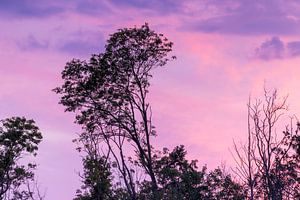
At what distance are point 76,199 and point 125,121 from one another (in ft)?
54.3

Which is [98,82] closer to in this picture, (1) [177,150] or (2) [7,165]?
(2) [7,165]

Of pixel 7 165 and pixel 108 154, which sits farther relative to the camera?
pixel 7 165

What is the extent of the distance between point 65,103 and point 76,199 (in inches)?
650

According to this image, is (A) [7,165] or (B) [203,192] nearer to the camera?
(A) [7,165]

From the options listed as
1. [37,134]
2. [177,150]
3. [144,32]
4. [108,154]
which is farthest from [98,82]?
[177,150]

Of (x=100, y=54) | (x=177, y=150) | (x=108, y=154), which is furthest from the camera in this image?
(x=177, y=150)

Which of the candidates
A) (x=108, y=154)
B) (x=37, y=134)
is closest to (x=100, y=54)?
(x=108, y=154)

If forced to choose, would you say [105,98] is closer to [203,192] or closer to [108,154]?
[108,154]

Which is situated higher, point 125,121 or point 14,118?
point 14,118

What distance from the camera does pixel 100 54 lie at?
34500 millimetres

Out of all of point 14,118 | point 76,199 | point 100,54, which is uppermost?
point 14,118

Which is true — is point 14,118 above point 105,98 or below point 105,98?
above

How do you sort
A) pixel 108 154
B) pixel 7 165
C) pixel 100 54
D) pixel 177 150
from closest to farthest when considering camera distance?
pixel 100 54, pixel 108 154, pixel 7 165, pixel 177 150

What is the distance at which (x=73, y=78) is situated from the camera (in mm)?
35062
